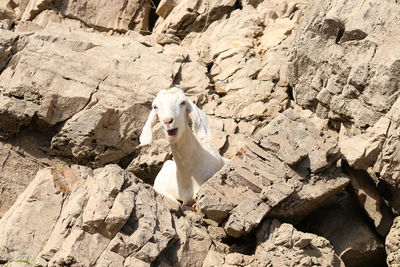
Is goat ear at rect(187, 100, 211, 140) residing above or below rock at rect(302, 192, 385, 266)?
above

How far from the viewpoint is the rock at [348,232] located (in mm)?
8281

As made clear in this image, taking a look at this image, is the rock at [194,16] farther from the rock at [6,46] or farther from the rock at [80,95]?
the rock at [6,46]

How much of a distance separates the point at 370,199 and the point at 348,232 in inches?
17.7

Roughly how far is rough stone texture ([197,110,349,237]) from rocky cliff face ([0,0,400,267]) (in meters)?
0.02

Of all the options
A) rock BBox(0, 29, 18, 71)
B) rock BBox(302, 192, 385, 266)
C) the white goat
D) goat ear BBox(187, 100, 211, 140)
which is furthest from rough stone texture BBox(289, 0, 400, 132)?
rock BBox(0, 29, 18, 71)

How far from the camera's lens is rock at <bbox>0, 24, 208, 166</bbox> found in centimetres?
1062

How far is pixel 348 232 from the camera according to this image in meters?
8.39

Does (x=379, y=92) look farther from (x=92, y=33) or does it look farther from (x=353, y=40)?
(x=92, y=33)

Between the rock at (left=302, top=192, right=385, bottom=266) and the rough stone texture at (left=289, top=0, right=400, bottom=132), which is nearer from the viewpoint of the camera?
the rock at (left=302, top=192, right=385, bottom=266)

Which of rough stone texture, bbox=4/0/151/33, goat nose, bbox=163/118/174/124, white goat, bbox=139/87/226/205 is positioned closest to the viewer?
goat nose, bbox=163/118/174/124

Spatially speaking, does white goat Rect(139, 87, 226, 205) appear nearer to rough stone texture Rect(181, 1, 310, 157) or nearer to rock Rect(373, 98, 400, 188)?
rough stone texture Rect(181, 1, 310, 157)

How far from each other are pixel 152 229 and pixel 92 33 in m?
5.65

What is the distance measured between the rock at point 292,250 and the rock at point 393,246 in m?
0.77

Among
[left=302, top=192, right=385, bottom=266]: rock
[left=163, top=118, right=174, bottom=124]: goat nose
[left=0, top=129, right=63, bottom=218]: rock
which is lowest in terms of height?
[left=0, top=129, right=63, bottom=218]: rock
